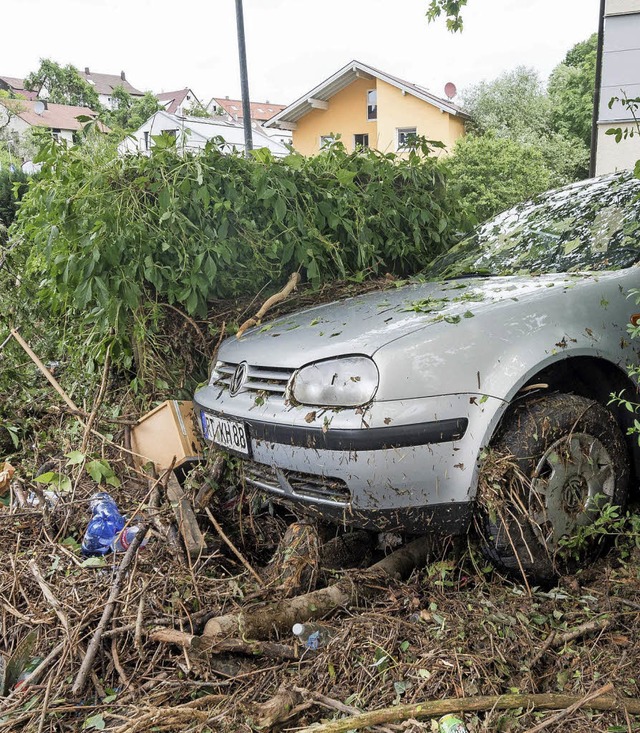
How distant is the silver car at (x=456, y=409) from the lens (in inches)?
89.9

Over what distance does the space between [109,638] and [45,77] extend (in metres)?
99.0

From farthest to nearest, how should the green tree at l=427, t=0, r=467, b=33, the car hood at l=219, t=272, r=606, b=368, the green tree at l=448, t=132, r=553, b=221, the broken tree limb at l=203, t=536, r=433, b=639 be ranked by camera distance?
1. the green tree at l=448, t=132, r=553, b=221
2. the green tree at l=427, t=0, r=467, b=33
3. the car hood at l=219, t=272, r=606, b=368
4. the broken tree limb at l=203, t=536, r=433, b=639

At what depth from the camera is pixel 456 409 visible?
2.29 meters

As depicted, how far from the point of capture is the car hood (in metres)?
2.47

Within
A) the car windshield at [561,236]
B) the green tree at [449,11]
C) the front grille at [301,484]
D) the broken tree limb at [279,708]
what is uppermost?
the green tree at [449,11]

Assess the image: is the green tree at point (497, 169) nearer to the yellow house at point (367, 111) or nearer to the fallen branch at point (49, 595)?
the yellow house at point (367, 111)

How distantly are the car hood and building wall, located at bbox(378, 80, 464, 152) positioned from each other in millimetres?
25437

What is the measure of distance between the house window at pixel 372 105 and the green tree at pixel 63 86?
69315 millimetres

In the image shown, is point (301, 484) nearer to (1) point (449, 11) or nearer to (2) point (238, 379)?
(2) point (238, 379)

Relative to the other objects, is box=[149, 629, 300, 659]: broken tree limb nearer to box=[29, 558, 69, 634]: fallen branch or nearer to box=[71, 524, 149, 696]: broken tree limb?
box=[71, 524, 149, 696]: broken tree limb

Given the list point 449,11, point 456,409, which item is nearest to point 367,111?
point 449,11

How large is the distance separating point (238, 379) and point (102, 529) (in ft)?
3.02

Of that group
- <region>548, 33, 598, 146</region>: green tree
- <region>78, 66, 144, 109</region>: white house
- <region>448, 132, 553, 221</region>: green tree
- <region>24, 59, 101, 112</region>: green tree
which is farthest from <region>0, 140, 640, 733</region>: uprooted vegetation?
<region>78, 66, 144, 109</region>: white house

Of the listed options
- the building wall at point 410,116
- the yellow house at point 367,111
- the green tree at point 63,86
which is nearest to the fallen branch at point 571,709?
the yellow house at point 367,111
